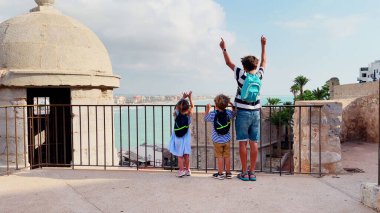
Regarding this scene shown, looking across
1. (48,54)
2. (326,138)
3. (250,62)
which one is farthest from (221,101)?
(48,54)

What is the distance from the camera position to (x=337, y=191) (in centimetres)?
432

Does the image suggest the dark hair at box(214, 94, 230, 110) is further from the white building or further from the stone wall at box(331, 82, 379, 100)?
the white building

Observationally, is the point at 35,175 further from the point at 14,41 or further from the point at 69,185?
the point at 14,41

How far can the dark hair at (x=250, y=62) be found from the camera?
4.66m

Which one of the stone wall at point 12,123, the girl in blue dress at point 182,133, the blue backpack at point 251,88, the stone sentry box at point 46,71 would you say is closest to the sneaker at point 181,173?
the girl in blue dress at point 182,133

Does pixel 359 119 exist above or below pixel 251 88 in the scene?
below

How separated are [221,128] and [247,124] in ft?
1.36

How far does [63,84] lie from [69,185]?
3492mm

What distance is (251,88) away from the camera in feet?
14.9

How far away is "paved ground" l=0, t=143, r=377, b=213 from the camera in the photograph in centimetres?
374

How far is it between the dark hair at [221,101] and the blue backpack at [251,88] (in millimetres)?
323

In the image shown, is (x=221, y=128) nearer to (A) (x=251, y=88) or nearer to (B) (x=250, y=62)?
(A) (x=251, y=88)

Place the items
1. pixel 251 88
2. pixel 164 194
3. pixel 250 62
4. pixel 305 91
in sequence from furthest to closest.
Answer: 1. pixel 305 91
2. pixel 250 62
3. pixel 251 88
4. pixel 164 194

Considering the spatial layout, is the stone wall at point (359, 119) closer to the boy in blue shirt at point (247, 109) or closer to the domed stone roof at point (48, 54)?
the boy in blue shirt at point (247, 109)
